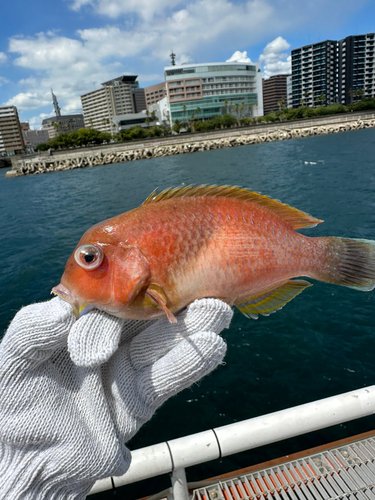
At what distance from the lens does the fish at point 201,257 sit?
1845 mm

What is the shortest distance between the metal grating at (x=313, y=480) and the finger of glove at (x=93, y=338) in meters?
2.09

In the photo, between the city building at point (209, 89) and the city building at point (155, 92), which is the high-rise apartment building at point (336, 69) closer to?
the city building at point (209, 89)

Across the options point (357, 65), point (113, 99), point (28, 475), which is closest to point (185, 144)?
point (28, 475)

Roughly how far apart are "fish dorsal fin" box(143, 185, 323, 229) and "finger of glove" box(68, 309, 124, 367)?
787 millimetres

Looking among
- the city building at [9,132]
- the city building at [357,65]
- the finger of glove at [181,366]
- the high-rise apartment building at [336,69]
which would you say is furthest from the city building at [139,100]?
the finger of glove at [181,366]

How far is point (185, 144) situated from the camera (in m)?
69.6

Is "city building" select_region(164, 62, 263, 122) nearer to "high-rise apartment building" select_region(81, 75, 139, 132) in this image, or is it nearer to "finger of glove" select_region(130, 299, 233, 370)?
"high-rise apartment building" select_region(81, 75, 139, 132)

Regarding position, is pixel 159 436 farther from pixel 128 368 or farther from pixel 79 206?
pixel 79 206

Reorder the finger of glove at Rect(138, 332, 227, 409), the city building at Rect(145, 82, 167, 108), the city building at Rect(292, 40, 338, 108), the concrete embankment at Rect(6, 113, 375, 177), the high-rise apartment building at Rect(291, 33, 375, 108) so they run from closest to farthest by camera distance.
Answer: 1. the finger of glove at Rect(138, 332, 227, 409)
2. the concrete embankment at Rect(6, 113, 375, 177)
3. the high-rise apartment building at Rect(291, 33, 375, 108)
4. the city building at Rect(292, 40, 338, 108)
5. the city building at Rect(145, 82, 167, 108)

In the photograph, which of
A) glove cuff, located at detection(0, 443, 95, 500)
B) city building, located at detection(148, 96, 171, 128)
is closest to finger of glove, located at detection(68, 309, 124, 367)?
glove cuff, located at detection(0, 443, 95, 500)

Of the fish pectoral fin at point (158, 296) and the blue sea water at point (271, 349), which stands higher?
the fish pectoral fin at point (158, 296)

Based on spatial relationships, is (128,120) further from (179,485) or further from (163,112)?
(179,485)

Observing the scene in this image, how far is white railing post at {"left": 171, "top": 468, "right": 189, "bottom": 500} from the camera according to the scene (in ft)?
8.79

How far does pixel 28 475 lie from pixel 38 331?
798mm
